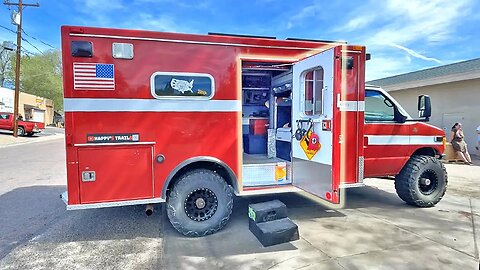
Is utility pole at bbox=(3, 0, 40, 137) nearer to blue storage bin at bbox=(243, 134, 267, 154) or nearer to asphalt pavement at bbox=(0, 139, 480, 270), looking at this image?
asphalt pavement at bbox=(0, 139, 480, 270)

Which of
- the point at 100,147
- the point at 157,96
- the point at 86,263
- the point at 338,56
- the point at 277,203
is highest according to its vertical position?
the point at 338,56

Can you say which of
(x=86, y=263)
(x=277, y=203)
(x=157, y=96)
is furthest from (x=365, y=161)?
(x=86, y=263)

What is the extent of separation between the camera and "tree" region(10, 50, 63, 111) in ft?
139

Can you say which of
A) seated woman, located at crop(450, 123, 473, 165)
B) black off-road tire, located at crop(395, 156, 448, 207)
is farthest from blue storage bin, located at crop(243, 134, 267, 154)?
seated woman, located at crop(450, 123, 473, 165)

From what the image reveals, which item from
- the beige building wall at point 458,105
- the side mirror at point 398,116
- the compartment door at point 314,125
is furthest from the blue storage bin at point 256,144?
the beige building wall at point 458,105

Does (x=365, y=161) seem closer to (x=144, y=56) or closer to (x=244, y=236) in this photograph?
(x=244, y=236)

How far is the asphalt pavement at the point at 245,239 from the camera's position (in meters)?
3.48

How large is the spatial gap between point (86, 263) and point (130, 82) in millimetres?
2288

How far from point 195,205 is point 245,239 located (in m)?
0.85

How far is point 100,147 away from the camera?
Result: 384 centimetres

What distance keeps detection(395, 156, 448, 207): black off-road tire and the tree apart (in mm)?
46614

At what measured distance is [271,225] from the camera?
161 inches

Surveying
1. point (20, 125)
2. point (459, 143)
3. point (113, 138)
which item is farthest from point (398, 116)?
point (20, 125)

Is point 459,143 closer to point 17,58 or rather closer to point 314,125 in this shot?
point 314,125
